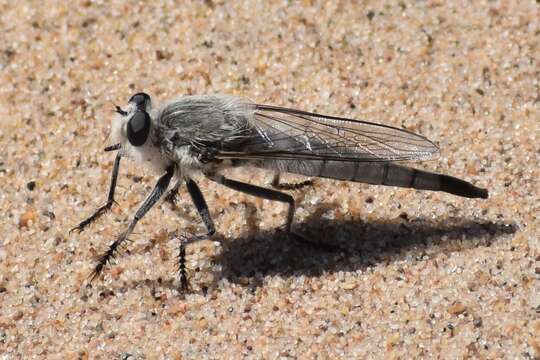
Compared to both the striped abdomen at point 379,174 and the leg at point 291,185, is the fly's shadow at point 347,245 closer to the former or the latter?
the striped abdomen at point 379,174

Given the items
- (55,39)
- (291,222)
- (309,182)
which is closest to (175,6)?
(55,39)

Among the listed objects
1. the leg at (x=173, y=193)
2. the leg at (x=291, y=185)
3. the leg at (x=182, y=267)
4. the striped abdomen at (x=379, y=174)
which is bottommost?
the leg at (x=182, y=267)

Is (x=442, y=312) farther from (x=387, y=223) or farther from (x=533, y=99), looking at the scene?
(x=533, y=99)

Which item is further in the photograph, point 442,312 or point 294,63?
point 294,63

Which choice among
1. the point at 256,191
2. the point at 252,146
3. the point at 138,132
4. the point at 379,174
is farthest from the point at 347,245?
the point at 138,132

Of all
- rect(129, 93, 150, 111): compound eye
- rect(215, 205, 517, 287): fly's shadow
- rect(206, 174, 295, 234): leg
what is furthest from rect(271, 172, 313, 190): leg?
rect(129, 93, 150, 111): compound eye

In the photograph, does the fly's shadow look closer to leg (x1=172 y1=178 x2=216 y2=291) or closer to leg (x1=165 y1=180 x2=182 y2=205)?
leg (x1=172 y1=178 x2=216 y2=291)

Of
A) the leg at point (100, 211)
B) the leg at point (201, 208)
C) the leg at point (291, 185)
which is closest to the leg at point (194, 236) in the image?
the leg at point (201, 208)
